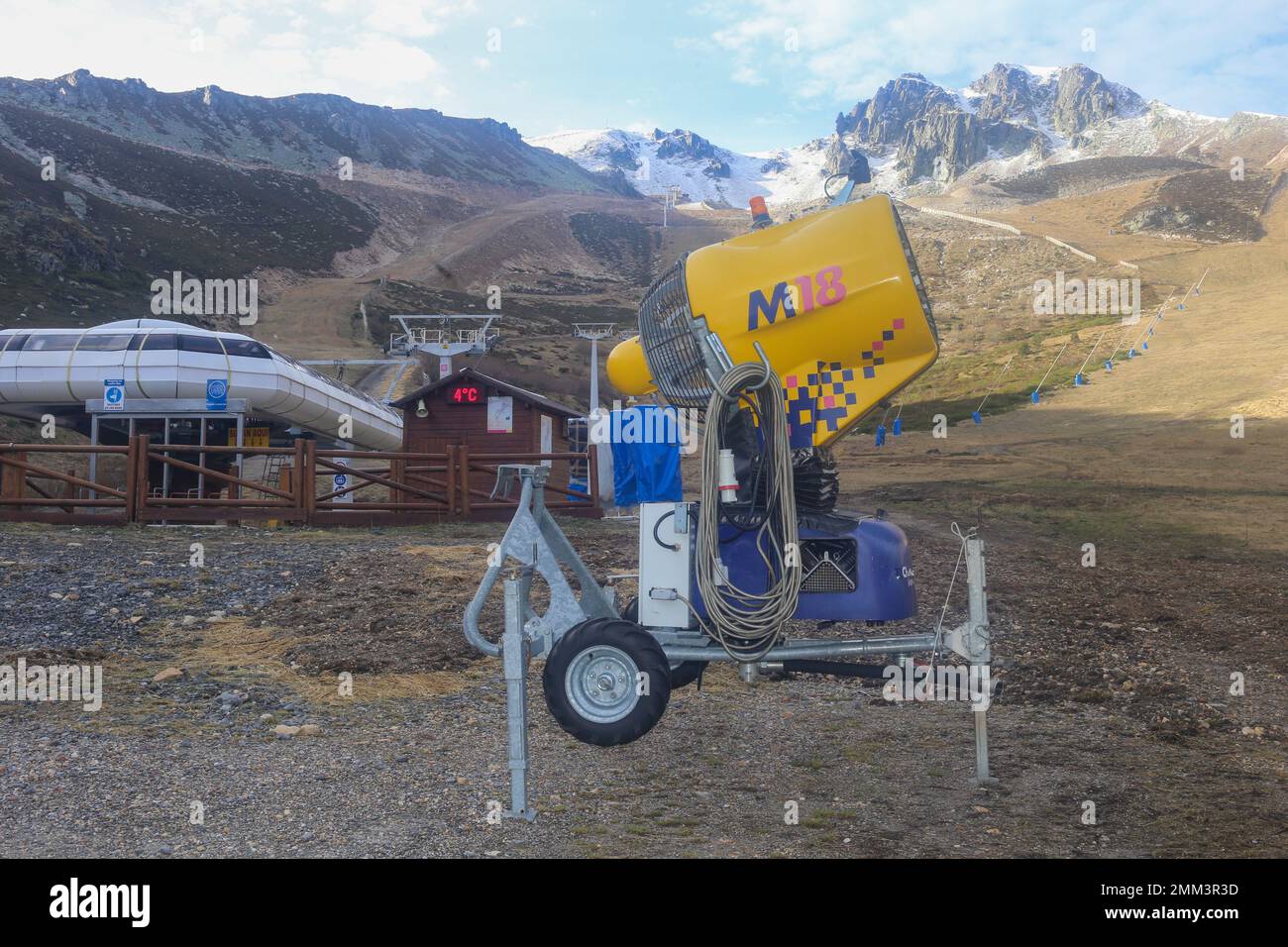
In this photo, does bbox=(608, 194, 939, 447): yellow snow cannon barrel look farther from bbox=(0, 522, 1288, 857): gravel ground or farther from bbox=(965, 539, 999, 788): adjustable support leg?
bbox=(0, 522, 1288, 857): gravel ground

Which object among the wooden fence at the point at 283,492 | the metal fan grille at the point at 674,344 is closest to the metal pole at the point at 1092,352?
the wooden fence at the point at 283,492

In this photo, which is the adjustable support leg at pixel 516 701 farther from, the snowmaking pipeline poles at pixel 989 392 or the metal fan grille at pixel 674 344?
the snowmaking pipeline poles at pixel 989 392

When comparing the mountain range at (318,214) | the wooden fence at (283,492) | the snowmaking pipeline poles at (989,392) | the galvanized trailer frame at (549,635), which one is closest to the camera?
the galvanized trailer frame at (549,635)

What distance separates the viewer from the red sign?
26.6 m

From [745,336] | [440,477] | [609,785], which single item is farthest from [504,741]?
[440,477]

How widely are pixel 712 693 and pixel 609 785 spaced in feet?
7.83

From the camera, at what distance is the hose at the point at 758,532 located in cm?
516

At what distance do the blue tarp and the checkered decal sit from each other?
2.49 ft

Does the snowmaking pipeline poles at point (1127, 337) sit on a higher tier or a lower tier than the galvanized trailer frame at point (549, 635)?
higher

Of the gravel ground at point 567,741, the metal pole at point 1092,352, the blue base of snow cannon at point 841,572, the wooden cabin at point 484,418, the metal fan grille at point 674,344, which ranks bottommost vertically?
the gravel ground at point 567,741

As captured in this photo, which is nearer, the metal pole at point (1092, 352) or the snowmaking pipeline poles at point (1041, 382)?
the snowmaking pipeline poles at point (1041, 382)

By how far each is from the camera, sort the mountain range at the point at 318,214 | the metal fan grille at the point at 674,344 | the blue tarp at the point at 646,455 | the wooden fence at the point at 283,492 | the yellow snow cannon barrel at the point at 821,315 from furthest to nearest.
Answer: the mountain range at the point at 318,214 → the wooden fence at the point at 283,492 → the blue tarp at the point at 646,455 → the metal fan grille at the point at 674,344 → the yellow snow cannon barrel at the point at 821,315

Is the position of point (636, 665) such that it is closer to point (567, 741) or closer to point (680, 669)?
point (680, 669)

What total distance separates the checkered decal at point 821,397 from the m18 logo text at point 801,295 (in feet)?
1.12
